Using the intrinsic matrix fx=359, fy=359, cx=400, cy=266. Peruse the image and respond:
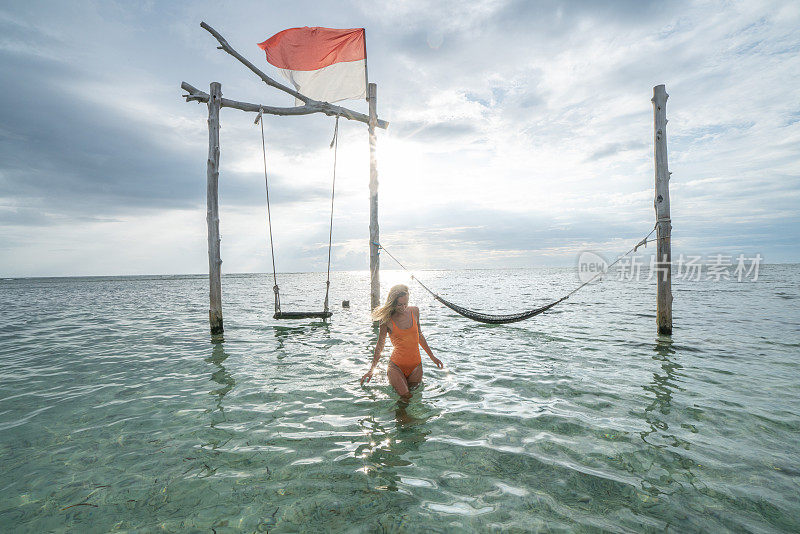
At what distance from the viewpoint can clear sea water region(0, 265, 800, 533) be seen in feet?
10.7

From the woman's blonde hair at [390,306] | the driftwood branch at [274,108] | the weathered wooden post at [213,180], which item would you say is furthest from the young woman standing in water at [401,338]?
the driftwood branch at [274,108]

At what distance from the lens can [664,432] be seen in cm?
471

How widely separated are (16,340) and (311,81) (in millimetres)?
13053

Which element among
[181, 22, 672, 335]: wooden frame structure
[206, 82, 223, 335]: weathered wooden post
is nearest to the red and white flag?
[181, 22, 672, 335]: wooden frame structure

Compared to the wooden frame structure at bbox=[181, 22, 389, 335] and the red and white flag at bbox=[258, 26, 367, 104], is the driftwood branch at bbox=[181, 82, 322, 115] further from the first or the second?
the red and white flag at bbox=[258, 26, 367, 104]

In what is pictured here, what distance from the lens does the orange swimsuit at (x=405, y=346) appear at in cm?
588

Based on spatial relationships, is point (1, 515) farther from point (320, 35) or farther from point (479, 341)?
point (320, 35)

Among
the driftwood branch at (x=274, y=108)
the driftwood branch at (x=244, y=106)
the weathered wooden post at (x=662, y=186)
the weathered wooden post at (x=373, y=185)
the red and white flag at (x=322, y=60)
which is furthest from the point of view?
the weathered wooden post at (x=373, y=185)

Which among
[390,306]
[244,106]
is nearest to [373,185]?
[244,106]

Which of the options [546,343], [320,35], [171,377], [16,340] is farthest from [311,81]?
[16,340]

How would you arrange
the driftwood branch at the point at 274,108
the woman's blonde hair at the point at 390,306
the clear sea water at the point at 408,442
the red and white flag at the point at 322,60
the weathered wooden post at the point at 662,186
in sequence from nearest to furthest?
the clear sea water at the point at 408,442 < the woman's blonde hair at the point at 390,306 < the weathered wooden post at the point at 662,186 < the driftwood branch at the point at 274,108 < the red and white flag at the point at 322,60

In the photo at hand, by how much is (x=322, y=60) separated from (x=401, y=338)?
980 cm

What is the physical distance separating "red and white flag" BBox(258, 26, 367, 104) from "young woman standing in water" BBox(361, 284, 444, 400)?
872 cm

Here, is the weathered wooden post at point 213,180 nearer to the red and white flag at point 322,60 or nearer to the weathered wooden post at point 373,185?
the red and white flag at point 322,60
